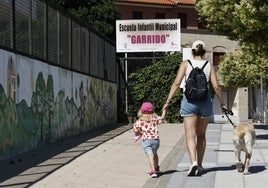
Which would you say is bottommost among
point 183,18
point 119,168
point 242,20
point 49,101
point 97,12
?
point 119,168

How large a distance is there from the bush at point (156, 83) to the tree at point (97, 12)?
8446mm

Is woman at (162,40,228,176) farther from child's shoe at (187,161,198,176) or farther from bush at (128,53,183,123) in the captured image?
bush at (128,53,183,123)

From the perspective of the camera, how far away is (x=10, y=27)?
1322cm

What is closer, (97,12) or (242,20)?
(242,20)

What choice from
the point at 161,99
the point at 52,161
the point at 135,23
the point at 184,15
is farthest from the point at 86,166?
the point at 184,15

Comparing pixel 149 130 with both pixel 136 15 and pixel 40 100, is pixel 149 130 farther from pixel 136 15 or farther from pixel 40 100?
pixel 136 15

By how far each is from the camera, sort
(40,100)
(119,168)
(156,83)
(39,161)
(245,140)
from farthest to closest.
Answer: (156,83) < (40,100) < (39,161) < (119,168) < (245,140)

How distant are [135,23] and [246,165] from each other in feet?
75.4

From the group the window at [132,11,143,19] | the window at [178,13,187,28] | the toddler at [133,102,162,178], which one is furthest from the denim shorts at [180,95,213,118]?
the window at [178,13,187,28]

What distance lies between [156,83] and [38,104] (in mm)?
15846

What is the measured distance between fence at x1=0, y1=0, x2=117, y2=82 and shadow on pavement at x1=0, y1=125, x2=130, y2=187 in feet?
7.95

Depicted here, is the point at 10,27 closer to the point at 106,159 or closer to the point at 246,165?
the point at 106,159

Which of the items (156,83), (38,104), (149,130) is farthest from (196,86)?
(156,83)

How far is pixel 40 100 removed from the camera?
15.7 metres
